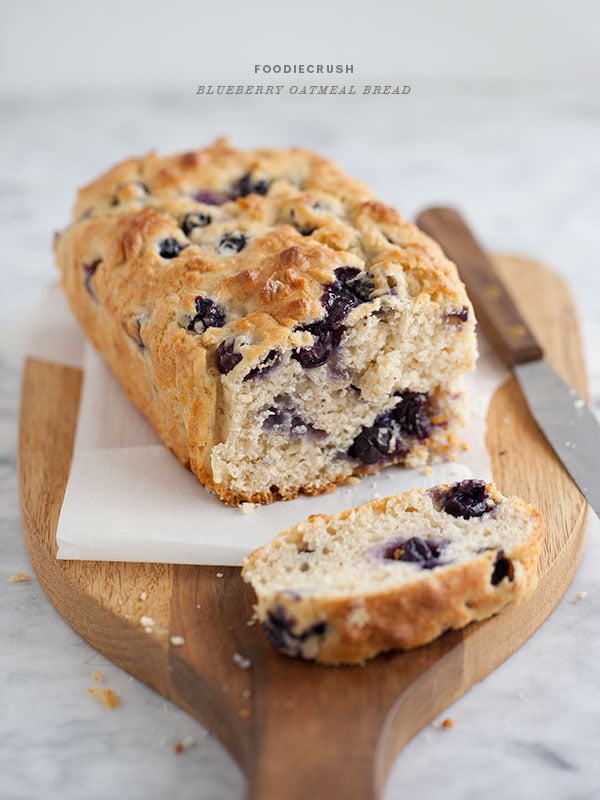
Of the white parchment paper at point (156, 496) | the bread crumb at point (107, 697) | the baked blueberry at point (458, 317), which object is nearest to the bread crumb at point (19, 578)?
the white parchment paper at point (156, 496)

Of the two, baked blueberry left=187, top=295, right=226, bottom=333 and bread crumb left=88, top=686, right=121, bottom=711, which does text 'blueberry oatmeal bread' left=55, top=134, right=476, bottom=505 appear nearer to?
baked blueberry left=187, top=295, right=226, bottom=333

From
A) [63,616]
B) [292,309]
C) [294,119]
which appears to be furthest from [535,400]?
[294,119]

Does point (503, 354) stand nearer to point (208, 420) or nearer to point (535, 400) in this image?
point (535, 400)

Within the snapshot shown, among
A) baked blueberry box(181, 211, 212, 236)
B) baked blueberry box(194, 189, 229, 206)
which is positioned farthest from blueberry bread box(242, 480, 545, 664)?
baked blueberry box(194, 189, 229, 206)

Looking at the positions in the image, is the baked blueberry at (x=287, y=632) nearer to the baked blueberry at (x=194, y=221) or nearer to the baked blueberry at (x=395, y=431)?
the baked blueberry at (x=395, y=431)

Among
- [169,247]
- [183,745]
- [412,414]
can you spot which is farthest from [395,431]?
[183,745]

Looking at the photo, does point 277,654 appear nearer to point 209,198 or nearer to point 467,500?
point 467,500
